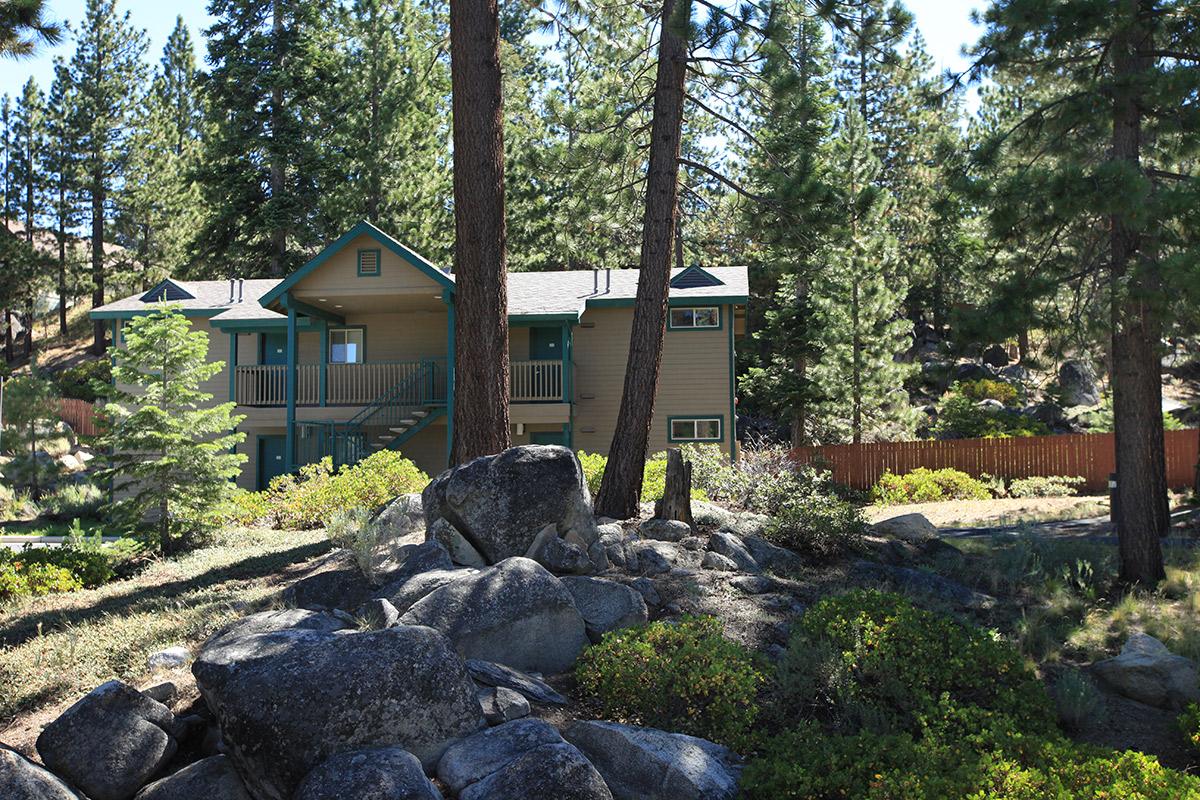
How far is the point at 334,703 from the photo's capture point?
200 inches

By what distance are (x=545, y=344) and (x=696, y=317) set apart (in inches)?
149

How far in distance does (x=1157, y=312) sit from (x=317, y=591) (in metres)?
9.24

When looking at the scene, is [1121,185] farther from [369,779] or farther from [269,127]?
[269,127]

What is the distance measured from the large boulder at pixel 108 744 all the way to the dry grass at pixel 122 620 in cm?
103

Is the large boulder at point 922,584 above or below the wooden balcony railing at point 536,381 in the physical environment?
below

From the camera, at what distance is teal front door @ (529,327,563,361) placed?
75.8 ft

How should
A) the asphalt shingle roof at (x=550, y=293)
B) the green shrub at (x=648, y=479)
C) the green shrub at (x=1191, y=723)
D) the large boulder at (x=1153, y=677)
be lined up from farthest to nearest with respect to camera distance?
1. the asphalt shingle roof at (x=550, y=293)
2. the green shrub at (x=648, y=479)
3. the large boulder at (x=1153, y=677)
4. the green shrub at (x=1191, y=723)

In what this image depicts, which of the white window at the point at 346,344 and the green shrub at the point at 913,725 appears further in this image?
the white window at the point at 346,344

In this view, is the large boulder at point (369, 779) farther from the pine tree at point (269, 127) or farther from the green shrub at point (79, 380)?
the green shrub at point (79, 380)

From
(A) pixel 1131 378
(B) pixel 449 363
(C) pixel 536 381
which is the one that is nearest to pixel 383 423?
(B) pixel 449 363

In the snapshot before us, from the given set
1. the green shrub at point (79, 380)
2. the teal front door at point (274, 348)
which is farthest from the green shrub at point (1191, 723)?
the green shrub at point (79, 380)

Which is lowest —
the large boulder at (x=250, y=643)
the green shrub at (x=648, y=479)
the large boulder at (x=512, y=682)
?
the large boulder at (x=512, y=682)

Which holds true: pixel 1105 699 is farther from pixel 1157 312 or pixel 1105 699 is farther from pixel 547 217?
pixel 547 217

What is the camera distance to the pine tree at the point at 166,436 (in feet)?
40.6
